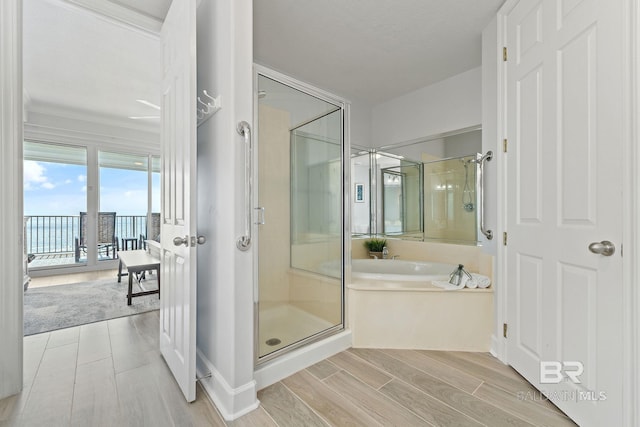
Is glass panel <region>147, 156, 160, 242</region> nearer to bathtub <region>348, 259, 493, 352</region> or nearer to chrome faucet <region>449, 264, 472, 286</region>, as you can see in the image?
bathtub <region>348, 259, 493, 352</region>

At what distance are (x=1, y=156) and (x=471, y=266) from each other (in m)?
3.55

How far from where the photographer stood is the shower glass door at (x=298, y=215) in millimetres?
1929

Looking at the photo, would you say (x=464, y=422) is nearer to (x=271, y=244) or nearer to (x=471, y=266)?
(x=271, y=244)

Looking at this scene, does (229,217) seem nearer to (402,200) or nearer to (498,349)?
(498,349)

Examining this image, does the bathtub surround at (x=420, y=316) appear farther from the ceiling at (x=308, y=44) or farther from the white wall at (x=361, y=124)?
the white wall at (x=361, y=124)

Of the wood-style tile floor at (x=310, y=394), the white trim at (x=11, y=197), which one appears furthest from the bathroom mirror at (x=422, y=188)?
the white trim at (x=11, y=197)

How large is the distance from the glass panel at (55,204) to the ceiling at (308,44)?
1.28 metres

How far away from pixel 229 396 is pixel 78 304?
2.80 meters

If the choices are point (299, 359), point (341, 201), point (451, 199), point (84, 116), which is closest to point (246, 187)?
point (341, 201)

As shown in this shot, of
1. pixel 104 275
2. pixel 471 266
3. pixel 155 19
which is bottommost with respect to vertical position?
pixel 104 275

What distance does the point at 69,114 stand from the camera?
469 centimetres

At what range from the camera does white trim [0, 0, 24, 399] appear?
1533mm

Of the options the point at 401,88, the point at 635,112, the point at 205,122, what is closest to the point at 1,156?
the point at 205,122

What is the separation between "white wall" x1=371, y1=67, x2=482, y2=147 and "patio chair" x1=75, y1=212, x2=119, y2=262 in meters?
5.08
